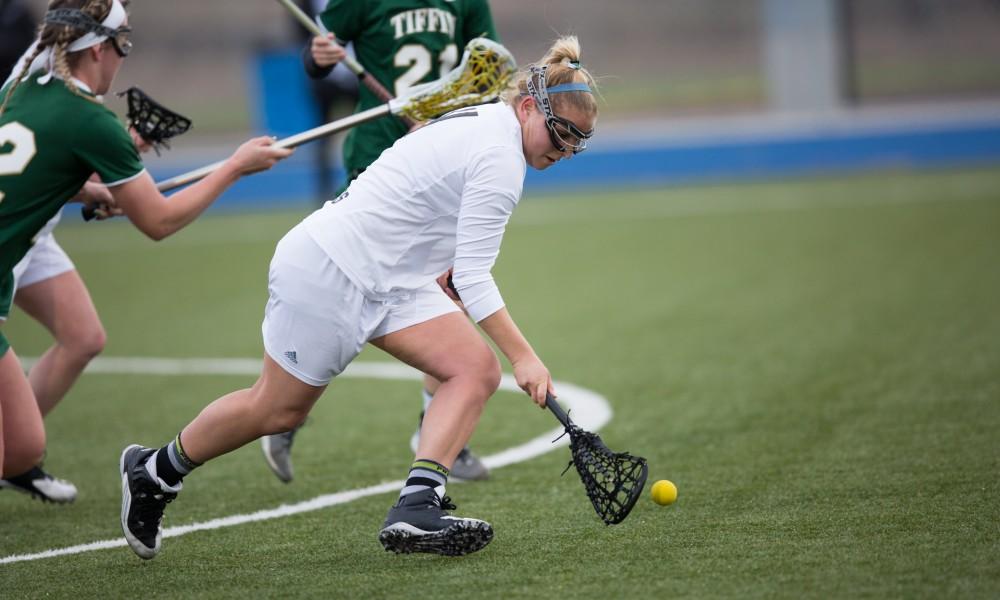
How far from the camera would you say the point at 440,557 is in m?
4.03

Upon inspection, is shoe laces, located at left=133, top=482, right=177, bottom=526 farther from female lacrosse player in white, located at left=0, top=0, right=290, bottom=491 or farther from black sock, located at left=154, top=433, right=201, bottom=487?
female lacrosse player in white, located at left=0, top=0, right=290, bottom=491

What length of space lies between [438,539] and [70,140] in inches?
65.5

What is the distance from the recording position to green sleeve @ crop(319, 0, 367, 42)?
5559 millimetres

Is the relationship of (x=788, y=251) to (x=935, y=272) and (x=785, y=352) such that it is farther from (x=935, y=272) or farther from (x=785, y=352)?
(x=785, y=352)

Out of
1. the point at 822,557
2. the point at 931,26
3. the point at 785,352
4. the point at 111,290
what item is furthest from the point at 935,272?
the point at 931,26

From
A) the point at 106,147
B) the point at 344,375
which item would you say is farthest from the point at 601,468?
the point at 344,375

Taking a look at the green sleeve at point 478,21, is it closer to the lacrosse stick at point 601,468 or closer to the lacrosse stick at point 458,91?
the lacrosse stick at point 458,91

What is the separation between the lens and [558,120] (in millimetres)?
3947

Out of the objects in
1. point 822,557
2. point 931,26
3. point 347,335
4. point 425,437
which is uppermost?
point 347,335

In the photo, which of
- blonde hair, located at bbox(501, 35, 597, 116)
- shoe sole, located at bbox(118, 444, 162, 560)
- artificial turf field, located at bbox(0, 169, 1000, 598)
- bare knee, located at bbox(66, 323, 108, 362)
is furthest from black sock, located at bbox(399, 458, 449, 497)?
bare knee, located at bbox(66, 323, 108, 362)

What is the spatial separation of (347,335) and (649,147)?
1314 cm

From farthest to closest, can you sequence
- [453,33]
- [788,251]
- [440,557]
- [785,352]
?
[788,251] < [785,352] < [453,33] < [440,557]

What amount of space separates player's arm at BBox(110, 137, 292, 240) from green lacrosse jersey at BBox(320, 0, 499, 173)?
1369 mm

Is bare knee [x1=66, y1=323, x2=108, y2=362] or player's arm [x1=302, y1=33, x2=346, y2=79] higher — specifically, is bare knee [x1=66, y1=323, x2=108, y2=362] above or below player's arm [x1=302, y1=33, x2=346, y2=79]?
below
